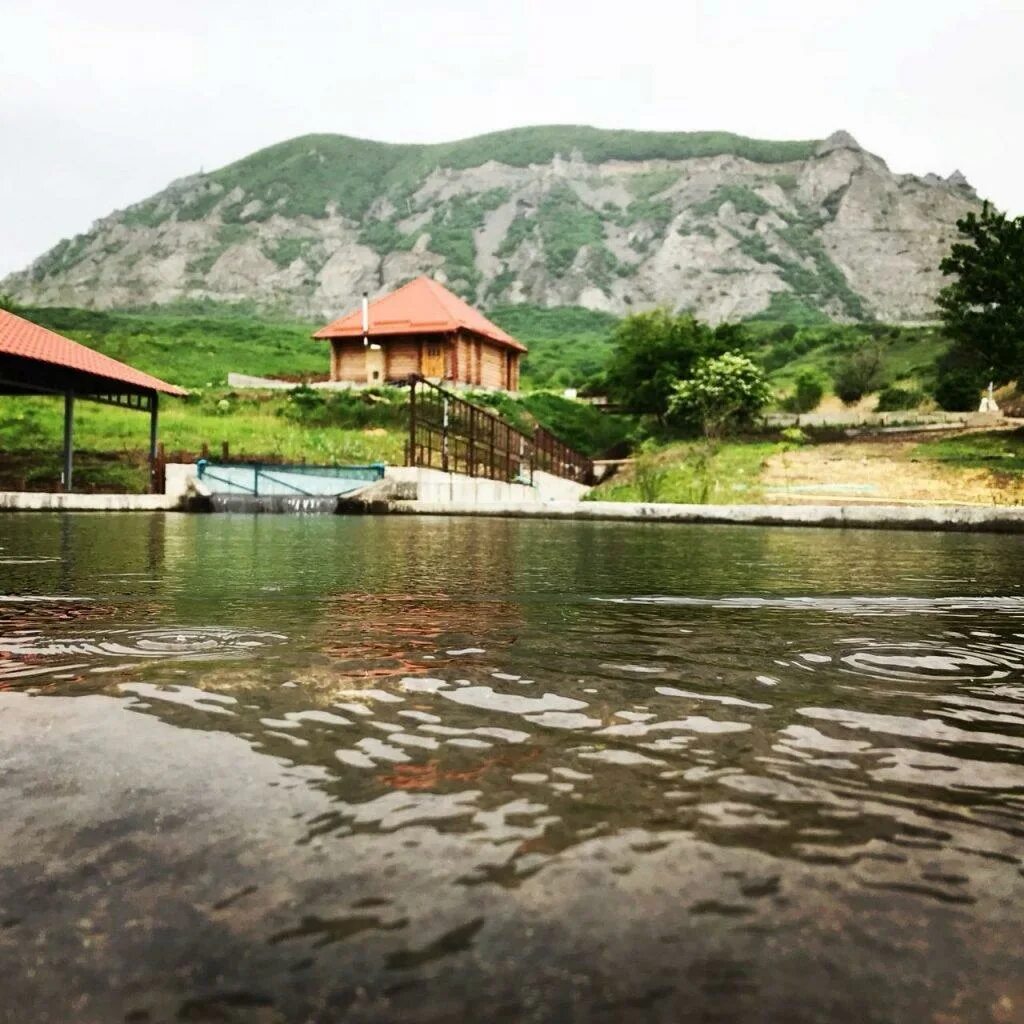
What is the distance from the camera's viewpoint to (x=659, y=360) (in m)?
44.6

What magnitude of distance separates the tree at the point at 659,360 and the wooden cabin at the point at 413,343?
26.4ft

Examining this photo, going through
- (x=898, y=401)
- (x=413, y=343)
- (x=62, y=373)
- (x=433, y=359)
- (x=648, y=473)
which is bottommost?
(x=648, y=473)

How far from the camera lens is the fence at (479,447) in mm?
21234

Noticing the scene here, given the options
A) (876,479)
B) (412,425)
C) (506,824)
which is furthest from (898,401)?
(506,824)

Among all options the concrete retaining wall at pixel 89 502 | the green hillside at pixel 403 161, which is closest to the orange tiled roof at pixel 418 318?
the concrete retaining wall at pixel 89 502

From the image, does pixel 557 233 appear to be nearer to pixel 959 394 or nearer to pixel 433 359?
pixel 433 359

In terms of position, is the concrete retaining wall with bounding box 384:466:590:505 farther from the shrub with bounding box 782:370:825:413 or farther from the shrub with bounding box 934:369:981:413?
the shrub with bounding box 782:370:825:413

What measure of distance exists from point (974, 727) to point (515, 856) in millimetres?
1241

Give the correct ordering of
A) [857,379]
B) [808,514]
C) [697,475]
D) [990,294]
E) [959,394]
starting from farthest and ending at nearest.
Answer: [857,379] → [959,394] → [990,294] → [697,475] → [808,514]

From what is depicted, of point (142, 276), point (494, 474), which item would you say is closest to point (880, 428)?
point (494, 474)

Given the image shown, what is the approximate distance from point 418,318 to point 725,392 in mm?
18608

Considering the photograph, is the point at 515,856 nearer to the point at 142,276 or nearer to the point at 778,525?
the point at 778,525

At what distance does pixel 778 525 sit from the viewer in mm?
13055

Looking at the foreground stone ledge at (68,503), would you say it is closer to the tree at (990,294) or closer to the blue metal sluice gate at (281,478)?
the blue metal sluice gate at (281,478)
